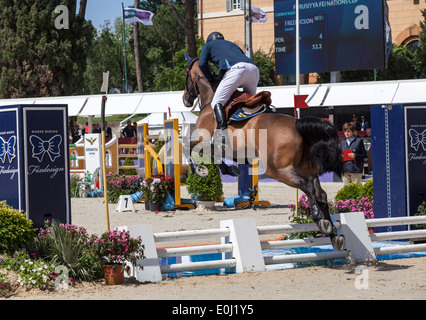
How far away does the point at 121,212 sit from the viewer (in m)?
14.5

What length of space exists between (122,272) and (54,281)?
2.26ft

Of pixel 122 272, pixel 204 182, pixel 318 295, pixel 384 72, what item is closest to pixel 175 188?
pixel 204 182

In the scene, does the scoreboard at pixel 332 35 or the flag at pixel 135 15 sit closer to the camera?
the scoreboard at pixel 332 35

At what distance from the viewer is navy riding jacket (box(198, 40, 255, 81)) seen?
874 centimetres

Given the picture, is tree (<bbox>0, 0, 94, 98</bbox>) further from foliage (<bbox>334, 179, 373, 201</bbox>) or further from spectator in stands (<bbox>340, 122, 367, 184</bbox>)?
foliage (<bbox>334, 179, 373, 201</bbox>)

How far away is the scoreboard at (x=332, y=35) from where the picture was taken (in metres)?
31.5

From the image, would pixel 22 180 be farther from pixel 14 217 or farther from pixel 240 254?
pixel 240 254

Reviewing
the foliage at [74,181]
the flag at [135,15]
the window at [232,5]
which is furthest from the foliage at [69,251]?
the window at [232,5]

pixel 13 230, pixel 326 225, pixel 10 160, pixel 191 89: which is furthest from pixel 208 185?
pixel 13 230

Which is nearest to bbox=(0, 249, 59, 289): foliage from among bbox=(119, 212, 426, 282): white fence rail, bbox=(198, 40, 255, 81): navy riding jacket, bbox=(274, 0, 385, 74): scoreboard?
bbox=(119, 212, 426, 282): white fence rail

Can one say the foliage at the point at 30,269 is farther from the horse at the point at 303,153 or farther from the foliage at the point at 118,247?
the horse at the point at 303,153

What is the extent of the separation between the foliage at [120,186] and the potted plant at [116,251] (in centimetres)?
967

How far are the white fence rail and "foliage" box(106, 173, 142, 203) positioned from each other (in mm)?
8824

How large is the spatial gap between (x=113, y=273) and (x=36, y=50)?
117 feet
